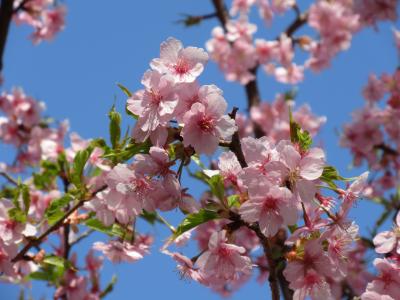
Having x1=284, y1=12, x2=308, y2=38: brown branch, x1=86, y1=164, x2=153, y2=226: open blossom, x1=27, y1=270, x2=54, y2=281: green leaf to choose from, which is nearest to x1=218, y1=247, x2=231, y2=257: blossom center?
x1=86, y1=164, x2=153, y2=226: open blossom

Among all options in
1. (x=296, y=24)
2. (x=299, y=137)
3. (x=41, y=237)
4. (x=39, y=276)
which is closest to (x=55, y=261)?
(x=41, y=237)

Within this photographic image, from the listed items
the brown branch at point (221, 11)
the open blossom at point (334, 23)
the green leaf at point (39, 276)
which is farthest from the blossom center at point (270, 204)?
the open blossom at point (334, 23)

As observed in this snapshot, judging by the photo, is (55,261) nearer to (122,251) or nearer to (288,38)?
(122,251)

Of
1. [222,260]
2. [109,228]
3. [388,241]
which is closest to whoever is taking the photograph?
[222,260]

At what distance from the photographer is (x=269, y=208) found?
1.95m

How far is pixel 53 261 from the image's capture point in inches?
112

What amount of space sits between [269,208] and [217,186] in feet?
0.76

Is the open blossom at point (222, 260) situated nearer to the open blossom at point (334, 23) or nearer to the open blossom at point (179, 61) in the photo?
the open blossom at point (179, 61)

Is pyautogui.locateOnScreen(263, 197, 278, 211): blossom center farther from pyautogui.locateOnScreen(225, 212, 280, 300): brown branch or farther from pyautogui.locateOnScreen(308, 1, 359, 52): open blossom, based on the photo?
pyautogui.locateOnScreen(308, 1, 359, 52): open blossom

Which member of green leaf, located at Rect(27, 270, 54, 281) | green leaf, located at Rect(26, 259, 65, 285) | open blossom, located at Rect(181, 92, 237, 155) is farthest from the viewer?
green leaf, located at Rect(27, 270, 54, 281)

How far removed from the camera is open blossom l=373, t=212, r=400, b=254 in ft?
8.10

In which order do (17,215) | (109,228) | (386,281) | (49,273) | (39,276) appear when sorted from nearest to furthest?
(386,281)
(17,215)
(109,228)
(49,273)
(39,276)

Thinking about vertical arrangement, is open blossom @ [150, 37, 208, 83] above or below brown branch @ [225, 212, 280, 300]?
above

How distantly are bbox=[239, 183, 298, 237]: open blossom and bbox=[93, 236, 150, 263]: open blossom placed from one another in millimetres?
987
